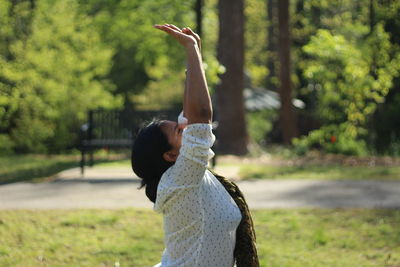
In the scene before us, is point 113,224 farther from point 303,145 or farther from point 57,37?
point 57,37

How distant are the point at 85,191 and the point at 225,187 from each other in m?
6.00

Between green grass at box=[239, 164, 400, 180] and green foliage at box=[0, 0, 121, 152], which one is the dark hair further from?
green foliage at box=[0, 0, 121, 152]

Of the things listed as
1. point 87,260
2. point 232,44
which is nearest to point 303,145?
point 232,44

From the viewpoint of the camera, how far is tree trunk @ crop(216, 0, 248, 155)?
47.5 feet

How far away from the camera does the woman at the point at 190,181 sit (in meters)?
2.43

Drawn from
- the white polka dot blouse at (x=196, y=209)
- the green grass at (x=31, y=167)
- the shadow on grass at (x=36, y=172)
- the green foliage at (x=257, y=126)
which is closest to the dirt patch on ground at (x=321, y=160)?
the green grass at (x=31, y=167)

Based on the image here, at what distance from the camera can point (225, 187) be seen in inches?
114

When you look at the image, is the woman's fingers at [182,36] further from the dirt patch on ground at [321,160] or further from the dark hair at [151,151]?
the dirt patch on ground at [321,160]

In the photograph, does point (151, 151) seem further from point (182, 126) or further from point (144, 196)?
point (144, 196)

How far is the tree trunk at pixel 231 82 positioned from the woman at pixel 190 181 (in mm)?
11911

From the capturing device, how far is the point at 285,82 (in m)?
19.9

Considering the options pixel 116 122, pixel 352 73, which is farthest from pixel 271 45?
pixel 116 122

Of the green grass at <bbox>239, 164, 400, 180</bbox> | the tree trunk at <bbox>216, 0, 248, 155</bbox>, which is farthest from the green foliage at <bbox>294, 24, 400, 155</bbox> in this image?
the green grass at <bbox>239, 164, 400, 180</bbox>

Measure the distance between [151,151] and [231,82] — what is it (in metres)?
12.1
